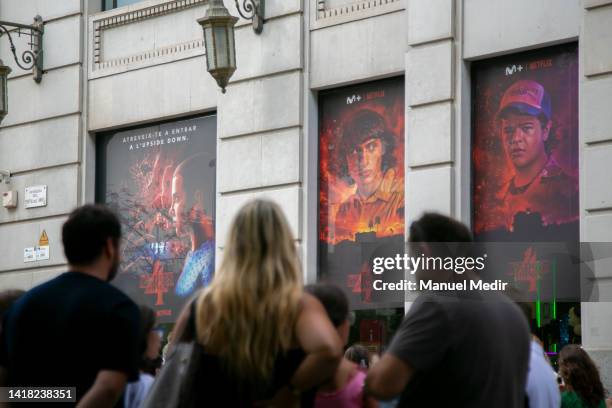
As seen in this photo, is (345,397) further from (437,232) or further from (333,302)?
(437,232)

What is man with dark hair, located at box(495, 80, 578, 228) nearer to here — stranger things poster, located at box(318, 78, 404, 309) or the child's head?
stranger things poster, located at box(318, 78, 404, 309)

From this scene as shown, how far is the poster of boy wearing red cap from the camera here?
13.4 metres

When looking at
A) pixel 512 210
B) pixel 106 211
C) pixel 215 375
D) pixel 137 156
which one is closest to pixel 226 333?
pixel 215 375

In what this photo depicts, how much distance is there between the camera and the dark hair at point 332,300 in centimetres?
570

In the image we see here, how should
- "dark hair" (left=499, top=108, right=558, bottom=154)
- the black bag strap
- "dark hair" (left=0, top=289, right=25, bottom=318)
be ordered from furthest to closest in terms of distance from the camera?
1. "dark hair" (left=499, top=108, right=558, bottom=154)
2. "dark hair" (left=0, top=289, right=25, bottom=318)
3. the black bag strap

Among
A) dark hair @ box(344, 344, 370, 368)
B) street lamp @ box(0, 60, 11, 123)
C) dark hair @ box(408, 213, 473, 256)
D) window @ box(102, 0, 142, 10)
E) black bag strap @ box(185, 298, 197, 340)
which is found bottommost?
dark hair @ box(344, 344, 370, 368)

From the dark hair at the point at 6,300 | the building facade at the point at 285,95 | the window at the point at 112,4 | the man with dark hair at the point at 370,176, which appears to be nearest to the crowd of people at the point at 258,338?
the dark hair at the point at 6,300

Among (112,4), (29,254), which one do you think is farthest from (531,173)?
(29,254)

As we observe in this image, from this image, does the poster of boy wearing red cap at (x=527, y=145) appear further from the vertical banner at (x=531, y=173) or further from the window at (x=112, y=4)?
the window at (x=112, y=4)

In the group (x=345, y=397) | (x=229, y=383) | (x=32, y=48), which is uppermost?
(x=32, y=48)

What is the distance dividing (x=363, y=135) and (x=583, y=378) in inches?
269

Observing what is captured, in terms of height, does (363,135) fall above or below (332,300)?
above

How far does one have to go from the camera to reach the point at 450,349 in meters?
5.43

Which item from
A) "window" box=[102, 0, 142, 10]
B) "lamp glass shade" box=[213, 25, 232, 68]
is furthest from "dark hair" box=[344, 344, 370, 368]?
"window" box=[102, 0, 142, 10]
